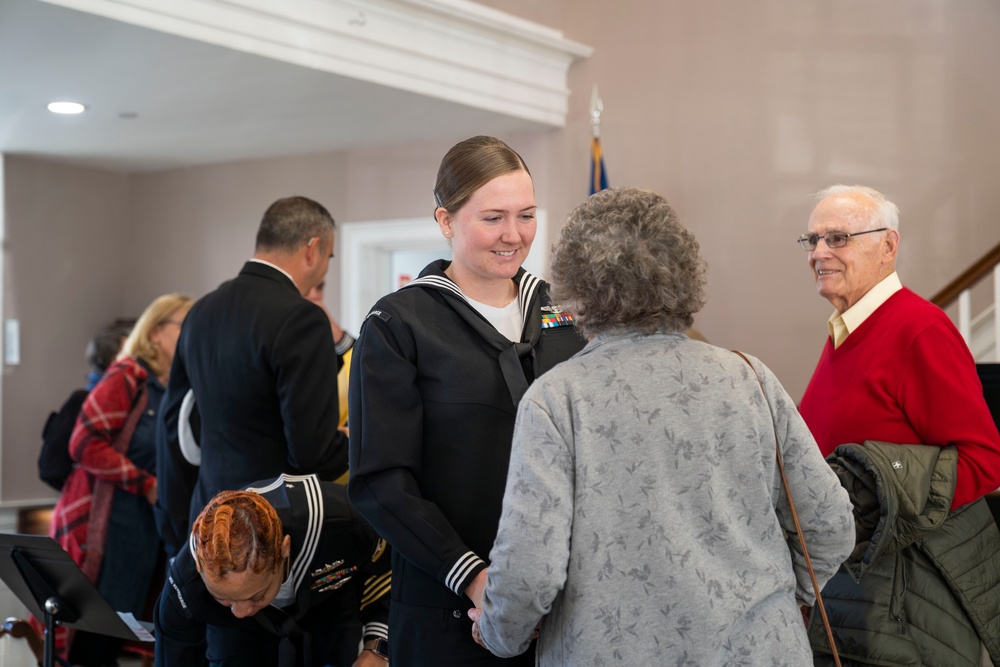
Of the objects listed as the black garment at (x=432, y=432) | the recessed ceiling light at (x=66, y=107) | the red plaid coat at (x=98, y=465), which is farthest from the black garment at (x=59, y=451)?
the black garment at (x=432, y=432)

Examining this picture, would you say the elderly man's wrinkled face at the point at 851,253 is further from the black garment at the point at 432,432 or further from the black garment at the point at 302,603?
the black garment at the point at 302,603

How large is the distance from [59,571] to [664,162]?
3.92 m

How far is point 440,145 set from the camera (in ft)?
19.1

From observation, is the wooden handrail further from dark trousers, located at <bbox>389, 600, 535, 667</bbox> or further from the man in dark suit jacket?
dark trousers, located at <bbox>389, 600, 535, 667</bbox>

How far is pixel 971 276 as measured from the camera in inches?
169

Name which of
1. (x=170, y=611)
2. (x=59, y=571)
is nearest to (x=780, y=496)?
(x=170, y=611)

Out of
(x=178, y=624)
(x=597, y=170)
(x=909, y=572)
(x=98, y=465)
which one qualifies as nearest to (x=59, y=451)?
(x=98, y=465)

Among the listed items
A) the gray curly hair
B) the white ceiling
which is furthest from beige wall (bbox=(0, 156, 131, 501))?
the gray curly hair

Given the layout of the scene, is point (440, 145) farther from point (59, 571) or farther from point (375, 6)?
point (59, 571)

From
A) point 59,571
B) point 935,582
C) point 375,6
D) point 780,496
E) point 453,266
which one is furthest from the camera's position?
point 375,6

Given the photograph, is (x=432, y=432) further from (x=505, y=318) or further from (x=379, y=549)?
(x=379, y=549)

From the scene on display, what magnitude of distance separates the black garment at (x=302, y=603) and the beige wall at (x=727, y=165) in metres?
3.47

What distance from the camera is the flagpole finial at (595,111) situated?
541 cm

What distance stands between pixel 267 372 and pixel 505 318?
3.32 feet
